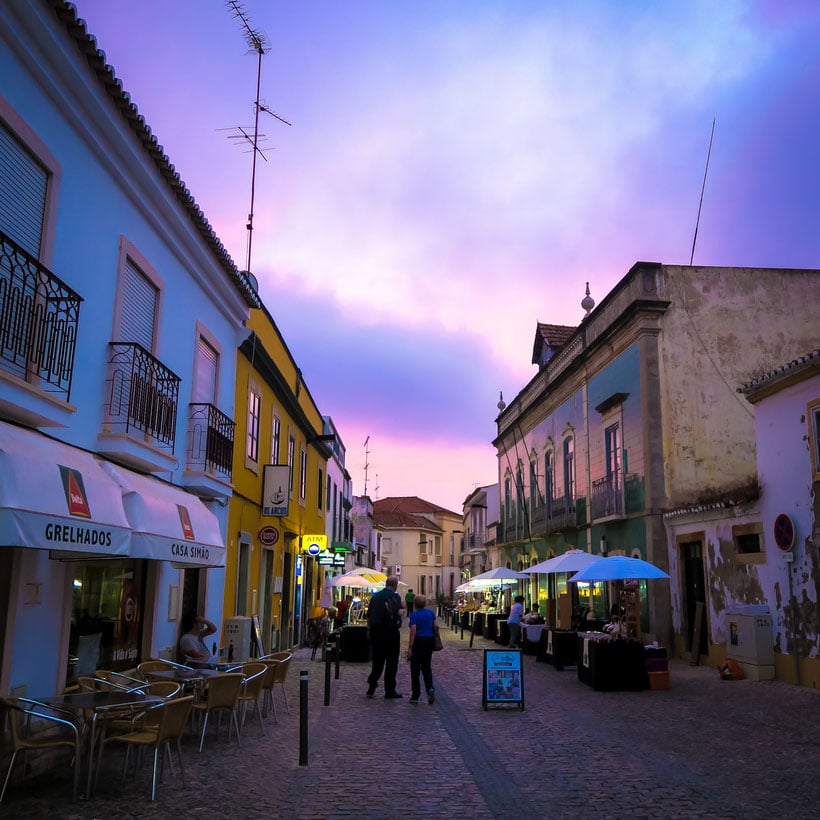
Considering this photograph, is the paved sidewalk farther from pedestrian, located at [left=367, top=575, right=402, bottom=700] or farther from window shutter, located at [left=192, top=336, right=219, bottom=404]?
window shutter, located at [left=192, top=336, right=219, bottom=404]

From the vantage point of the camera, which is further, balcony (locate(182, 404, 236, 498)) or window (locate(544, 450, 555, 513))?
window (locate(544, 450, 555, 513))

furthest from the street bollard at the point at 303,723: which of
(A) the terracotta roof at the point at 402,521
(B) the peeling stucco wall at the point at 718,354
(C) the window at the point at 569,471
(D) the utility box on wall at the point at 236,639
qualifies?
(A) the terracotta roof at the point at 402,521

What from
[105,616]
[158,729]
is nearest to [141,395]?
[105,616]

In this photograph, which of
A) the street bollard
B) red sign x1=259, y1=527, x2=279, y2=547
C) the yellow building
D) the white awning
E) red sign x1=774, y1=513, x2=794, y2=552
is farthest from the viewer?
red sign x1=259, y1=527, x2=279, y2=547

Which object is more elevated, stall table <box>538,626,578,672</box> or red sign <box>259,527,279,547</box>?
red sign <box>259,527,279,547</box>

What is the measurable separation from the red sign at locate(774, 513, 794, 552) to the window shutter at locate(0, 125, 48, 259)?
12170mm

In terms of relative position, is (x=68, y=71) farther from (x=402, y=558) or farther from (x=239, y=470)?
(x=402, y=558)

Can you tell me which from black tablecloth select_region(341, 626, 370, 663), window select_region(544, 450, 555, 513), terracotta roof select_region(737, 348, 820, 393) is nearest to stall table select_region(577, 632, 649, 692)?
terracotta roof select_region(737, 348, 820, 393)

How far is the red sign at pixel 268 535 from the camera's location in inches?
646

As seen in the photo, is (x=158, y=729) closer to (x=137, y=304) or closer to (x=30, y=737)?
(x=30, y=737)

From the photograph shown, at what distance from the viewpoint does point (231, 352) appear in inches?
577

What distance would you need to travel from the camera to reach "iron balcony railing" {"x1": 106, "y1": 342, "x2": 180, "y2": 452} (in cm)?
885

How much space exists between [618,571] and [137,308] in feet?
29.4

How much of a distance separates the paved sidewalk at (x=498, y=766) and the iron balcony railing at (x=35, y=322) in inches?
137
